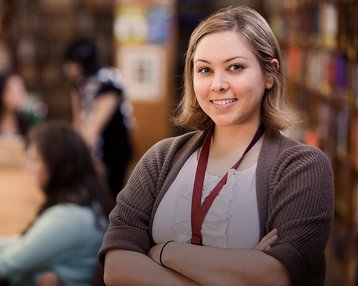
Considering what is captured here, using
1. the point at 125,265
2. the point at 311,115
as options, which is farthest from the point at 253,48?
the point at 311,115

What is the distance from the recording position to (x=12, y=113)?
17.4 feet

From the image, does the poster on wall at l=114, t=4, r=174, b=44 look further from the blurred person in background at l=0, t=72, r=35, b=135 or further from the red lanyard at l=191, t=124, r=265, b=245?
the red lanyard at l=191, t=124, r=265, b=245

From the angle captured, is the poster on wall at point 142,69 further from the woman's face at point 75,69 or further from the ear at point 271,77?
the ear at point 271,77

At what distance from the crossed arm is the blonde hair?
25 cm

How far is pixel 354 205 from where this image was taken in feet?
17.2

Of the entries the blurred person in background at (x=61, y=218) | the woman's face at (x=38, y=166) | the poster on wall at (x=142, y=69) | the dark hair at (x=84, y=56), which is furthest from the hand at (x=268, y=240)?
the poster on wall at (x=142, y=69)

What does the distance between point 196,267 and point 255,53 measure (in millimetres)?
434

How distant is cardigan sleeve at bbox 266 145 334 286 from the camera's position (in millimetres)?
1489

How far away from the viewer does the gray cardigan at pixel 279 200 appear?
1.50 metres

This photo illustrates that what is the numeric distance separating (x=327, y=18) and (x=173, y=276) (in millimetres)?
4563

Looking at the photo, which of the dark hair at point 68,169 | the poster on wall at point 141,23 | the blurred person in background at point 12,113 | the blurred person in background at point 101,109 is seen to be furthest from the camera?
the poster on wall at point 141,23

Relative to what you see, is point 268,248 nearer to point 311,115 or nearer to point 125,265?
point 125,265

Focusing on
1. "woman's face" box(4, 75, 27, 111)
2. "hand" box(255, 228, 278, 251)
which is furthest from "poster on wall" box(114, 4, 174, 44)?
"hand" box(255, 228, 278, 251)

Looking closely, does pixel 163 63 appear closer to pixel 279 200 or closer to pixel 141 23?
pixel 141 23
